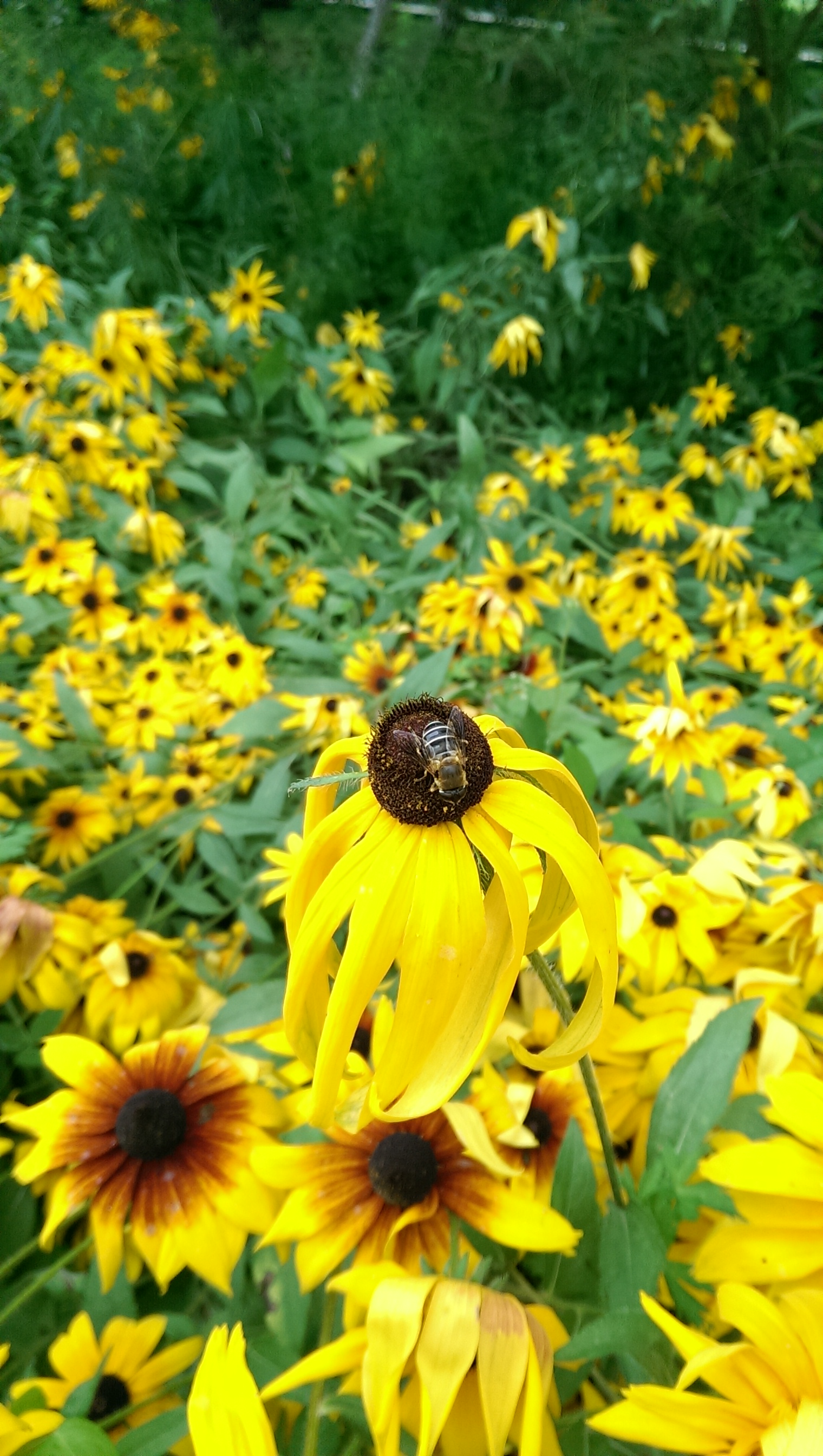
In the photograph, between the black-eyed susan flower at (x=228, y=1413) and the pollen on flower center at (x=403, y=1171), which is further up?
the black-eyed susan flower at (x=228, y=1413)

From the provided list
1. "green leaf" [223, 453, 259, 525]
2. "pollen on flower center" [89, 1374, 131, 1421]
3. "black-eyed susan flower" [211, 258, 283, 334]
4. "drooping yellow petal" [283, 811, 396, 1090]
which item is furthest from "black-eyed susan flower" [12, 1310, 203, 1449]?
"black-eyed susan flower" [211, 258, 283, 334]

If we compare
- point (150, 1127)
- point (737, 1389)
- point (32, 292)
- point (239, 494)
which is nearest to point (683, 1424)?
point (737, 1389)

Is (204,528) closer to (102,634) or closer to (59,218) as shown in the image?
(102,634)

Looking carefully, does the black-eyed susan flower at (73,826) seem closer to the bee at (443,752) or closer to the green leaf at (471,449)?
the bee at (443,752)

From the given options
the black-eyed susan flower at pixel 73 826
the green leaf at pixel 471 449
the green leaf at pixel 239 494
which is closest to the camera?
the black-eyed susan flower at pixel 73 826

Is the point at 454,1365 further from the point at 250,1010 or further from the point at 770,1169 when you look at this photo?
the point at 250,1010

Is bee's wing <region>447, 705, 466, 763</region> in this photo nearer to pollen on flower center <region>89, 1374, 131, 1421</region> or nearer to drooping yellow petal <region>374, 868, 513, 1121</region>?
drooping yellow petal <region>374, 868, 513, 1121</region>

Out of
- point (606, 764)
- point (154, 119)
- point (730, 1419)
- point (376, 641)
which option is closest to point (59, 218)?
point (154, 119)

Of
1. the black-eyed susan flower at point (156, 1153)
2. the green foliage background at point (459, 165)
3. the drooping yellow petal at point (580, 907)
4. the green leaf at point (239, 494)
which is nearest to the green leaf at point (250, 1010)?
the black-eyed susan flower at point (156, 1153)
